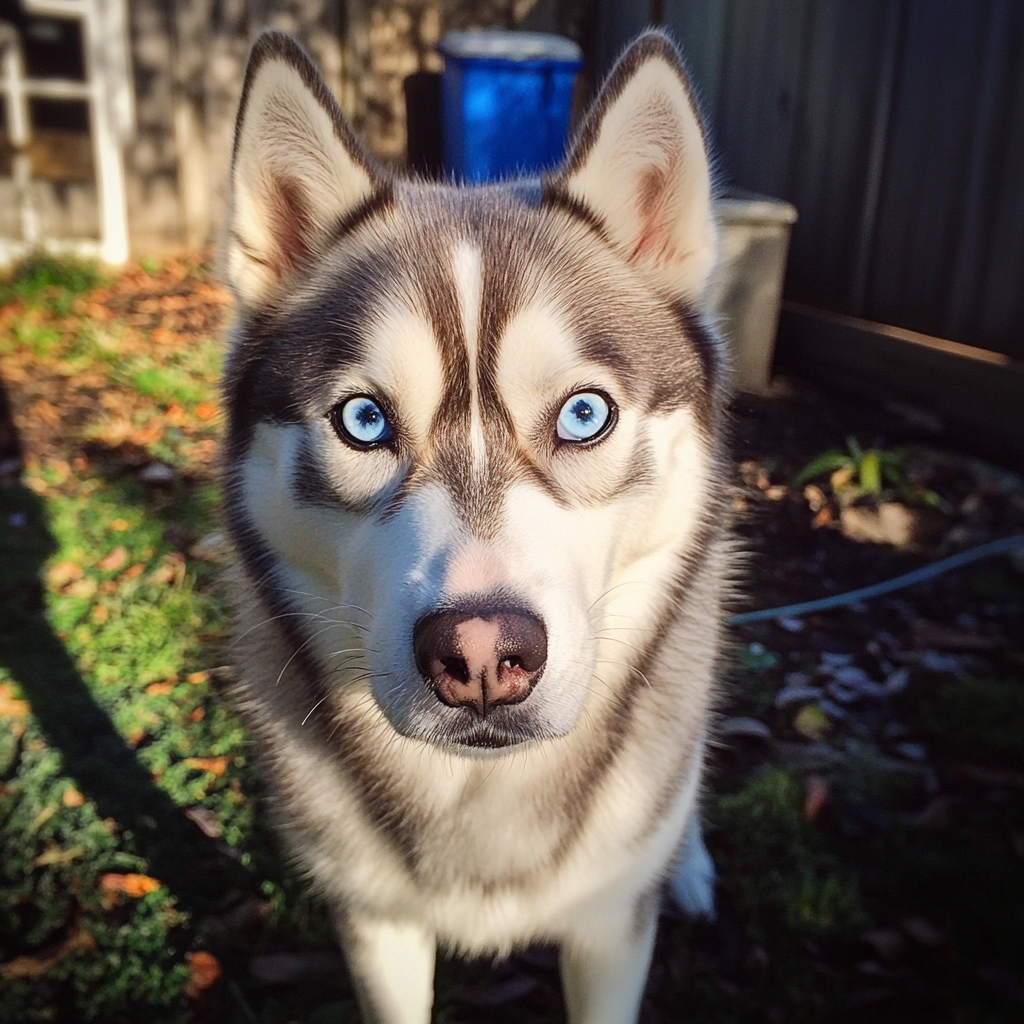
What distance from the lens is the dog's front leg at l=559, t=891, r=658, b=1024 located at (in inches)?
68.2

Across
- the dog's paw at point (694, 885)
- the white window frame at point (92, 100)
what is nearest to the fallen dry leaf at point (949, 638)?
the dog's paw at point (694, 885)

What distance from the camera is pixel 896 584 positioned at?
11.6 feet

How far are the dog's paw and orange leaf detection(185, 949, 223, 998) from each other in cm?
116

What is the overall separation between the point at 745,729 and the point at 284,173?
7.17ft

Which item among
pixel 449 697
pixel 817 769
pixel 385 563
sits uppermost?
pixel 385 563

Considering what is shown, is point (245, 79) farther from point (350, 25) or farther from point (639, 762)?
point (350, 25)

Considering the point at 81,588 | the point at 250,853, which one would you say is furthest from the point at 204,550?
the point at 250,853

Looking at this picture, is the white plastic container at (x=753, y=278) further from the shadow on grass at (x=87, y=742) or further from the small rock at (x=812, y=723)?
the shadow on grass at (x=87, y=742)

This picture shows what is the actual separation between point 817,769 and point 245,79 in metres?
2.44

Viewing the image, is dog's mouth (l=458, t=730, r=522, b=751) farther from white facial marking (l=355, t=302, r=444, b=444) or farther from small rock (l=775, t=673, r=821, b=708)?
small rock (l=775, t=673, r=821, b=708)

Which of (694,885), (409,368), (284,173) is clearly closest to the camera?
(409,368)

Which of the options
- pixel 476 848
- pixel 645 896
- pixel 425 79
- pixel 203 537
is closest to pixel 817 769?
pixel 645 896

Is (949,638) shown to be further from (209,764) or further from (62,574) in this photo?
(62,574)

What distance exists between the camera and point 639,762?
1.75 m
